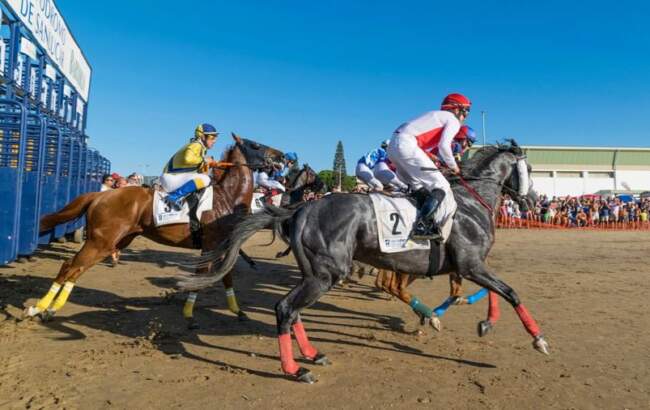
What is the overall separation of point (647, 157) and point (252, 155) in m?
61.1

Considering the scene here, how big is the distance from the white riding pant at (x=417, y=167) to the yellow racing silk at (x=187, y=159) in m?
2.75

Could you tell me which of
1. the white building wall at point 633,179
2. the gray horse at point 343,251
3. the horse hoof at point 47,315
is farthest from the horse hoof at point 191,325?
the white building wall at point 633,179

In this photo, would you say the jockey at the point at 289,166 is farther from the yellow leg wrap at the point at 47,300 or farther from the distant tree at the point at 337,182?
the yellow leg wrap at the point at 47,300

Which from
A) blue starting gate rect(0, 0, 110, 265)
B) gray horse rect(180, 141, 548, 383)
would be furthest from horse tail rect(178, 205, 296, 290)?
blue starting gate rect(0, 0, 110, 265)

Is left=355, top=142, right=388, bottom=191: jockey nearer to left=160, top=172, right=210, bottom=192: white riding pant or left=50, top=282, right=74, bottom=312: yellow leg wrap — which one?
left=160, top=172, right=210, bottom=192: white riding pant

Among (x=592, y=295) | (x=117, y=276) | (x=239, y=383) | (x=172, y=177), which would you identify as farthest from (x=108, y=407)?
(x=592, y=295)

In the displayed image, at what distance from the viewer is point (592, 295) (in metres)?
8.02

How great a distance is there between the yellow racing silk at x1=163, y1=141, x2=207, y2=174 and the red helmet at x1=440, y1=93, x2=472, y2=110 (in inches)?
128

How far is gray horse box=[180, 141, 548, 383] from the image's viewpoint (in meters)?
4.33

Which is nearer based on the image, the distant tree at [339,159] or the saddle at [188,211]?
the saddle at [188,211]

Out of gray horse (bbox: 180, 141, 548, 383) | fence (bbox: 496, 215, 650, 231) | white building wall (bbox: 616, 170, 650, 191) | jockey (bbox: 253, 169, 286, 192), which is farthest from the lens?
white building wall (bbox: 616, 170, 650, 191)

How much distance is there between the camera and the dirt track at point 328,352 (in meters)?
3.76

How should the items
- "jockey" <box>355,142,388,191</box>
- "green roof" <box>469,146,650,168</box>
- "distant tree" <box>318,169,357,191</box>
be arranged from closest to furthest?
"jockey" <box>355,142,388,191</box>, "distant tree" <box>318,169,357,191</box>, "green roof" <box>469,146,650,168</box>

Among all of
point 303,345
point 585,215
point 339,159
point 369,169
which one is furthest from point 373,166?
point 339,159
